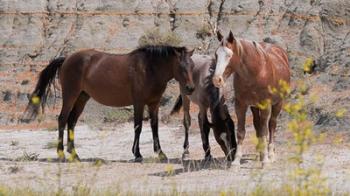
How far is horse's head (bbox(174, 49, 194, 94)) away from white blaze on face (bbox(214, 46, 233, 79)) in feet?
7.75

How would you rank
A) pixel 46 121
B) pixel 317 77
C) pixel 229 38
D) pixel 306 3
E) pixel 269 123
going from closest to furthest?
1. pixel 229 38
2. pixel 269 123
3. pixel 317 77
4. pixel 46 121
5. pixel 306 3

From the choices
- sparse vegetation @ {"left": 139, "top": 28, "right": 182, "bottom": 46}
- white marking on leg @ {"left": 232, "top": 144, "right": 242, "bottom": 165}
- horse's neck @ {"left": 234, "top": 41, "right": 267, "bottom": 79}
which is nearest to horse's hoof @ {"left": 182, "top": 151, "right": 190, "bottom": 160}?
white marking on leg @ {"left": 232, "top": 144, "right": 242, "bottom": 165}

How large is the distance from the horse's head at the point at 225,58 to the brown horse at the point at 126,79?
7.18ft

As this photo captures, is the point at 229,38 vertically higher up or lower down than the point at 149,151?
higher up

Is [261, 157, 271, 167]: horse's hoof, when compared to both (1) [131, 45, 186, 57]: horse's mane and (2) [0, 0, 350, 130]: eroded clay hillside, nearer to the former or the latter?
(1) [131, 45, 186, 57]: horse's mane

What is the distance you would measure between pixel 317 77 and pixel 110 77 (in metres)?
10.7

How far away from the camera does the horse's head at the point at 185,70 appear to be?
14648mm

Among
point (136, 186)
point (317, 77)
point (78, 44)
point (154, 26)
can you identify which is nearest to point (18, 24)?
point (78, 44)

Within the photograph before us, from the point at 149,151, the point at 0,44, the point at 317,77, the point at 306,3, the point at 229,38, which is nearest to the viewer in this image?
the point at 229,38

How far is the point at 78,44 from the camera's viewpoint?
1368 inches

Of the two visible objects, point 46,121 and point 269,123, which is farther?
point 46,121

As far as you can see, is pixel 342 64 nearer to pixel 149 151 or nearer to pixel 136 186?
pixel 149 151

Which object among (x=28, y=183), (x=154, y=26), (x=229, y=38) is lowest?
(x=154, y=26)

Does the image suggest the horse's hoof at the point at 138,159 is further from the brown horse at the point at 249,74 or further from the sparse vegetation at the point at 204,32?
the sparse vegetation at the point at 204,32
